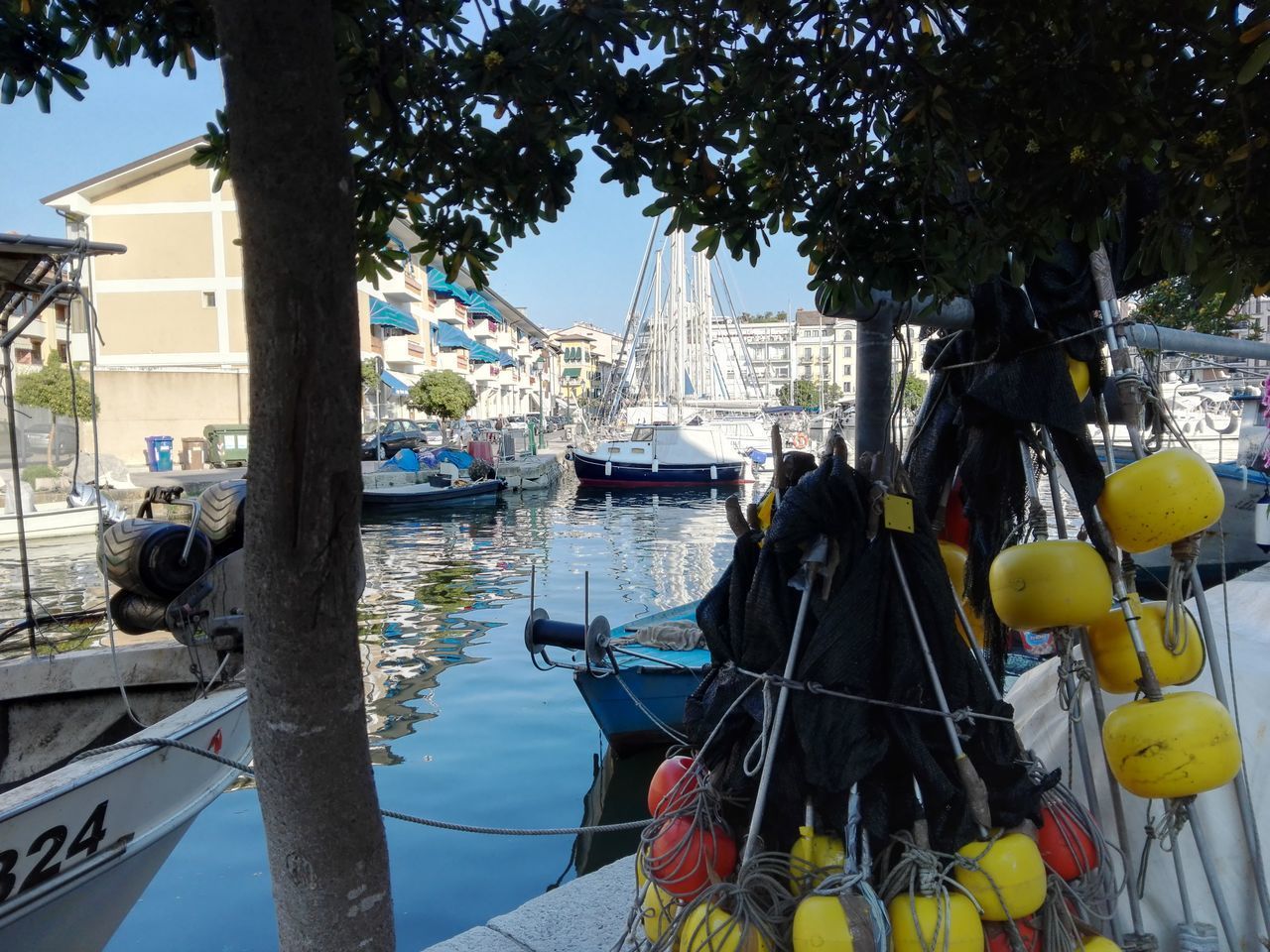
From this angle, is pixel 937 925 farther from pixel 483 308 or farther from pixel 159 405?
pixel 483 308

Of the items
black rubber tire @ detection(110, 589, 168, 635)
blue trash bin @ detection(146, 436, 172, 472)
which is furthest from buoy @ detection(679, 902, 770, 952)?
blue trash bin @ detection(146, 436, 172, 472)

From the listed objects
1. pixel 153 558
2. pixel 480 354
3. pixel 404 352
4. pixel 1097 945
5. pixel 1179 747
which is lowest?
pixel 1097 945

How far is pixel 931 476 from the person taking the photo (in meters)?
3.32

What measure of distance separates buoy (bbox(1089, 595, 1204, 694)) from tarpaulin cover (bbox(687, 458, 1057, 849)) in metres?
0.36

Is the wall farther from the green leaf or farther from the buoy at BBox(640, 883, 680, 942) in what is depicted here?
the green leaf

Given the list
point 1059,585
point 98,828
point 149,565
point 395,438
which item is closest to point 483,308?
point 395,438

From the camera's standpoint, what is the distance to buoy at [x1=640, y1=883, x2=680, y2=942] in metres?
2.70

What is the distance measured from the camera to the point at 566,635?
21.1ft

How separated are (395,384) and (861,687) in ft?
157

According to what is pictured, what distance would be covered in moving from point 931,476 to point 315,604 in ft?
7.13

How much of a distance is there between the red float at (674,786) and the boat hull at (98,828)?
2806mm

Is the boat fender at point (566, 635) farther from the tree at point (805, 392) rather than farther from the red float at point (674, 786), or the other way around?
the tree at point (805, 392)

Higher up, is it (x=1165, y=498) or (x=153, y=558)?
(x=1165, y=498)

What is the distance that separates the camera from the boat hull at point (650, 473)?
119 ft
